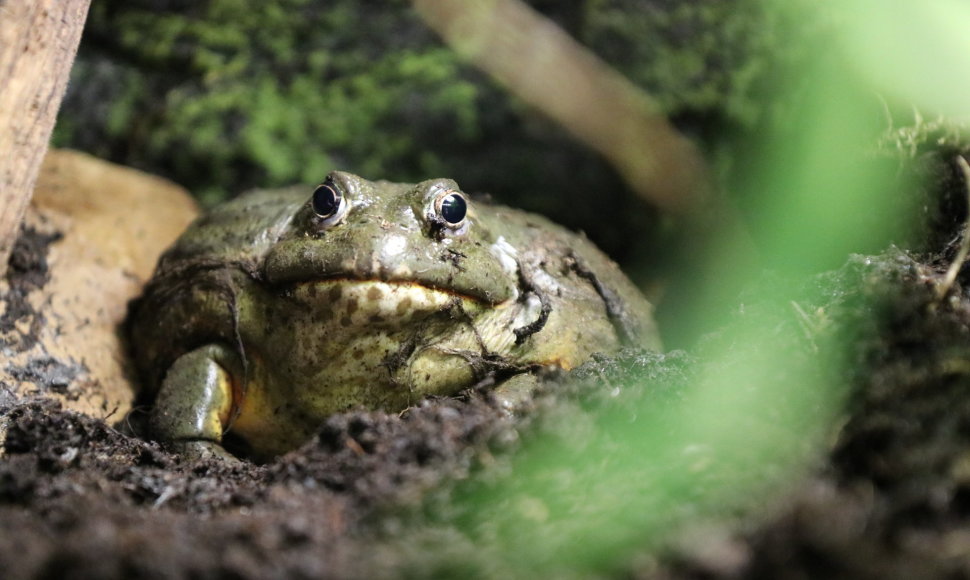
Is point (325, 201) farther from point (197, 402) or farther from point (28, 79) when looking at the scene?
point (28, 79)

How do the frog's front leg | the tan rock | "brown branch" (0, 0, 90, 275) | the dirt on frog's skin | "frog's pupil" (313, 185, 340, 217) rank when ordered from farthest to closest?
the tan rock → the frog's front leg → "frog's pupil" (313, 185, 340, 217) → "brown branch" (0, 0, 90, 275) → the dirt on frog's skin

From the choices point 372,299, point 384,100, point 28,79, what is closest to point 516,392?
point 372,299

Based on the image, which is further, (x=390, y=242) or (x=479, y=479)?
(x=390, y=242)

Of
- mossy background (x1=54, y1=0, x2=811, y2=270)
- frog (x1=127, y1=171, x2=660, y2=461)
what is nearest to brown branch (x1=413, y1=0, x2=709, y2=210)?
frog (x1=127, y1=171, x2=660, y2=461)

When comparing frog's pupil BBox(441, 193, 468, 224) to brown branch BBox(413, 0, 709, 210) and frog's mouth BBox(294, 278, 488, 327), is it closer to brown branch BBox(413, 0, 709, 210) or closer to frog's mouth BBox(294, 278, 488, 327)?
frog's mouth BBox(294, 278, 488, 327)

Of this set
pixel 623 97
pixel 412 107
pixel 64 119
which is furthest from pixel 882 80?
pixel 64 119

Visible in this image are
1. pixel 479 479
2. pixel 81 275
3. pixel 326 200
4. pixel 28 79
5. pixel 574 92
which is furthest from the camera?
pixel 81 275

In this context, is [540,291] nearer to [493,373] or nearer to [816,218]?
[493,373]
